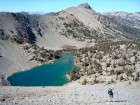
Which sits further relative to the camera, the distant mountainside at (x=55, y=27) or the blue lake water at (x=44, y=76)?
the distant mountainside at (x=55, y=27)

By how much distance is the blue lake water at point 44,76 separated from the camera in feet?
153

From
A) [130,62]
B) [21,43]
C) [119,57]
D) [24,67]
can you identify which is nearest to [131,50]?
[119,57]

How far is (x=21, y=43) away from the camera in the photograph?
7412 cm

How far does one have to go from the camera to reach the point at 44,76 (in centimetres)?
5231

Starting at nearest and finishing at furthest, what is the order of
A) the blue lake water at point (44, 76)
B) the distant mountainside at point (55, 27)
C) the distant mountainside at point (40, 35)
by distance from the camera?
the blue lake water at point (44, 76)
the distant mountainside at point (40, 35)
the distant mountainside at point (55, 27)

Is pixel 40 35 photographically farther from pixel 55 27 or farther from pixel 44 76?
pixel 44 76

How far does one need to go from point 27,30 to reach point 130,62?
6209 cm

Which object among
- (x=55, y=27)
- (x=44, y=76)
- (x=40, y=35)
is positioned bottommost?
(x=44, y=76)

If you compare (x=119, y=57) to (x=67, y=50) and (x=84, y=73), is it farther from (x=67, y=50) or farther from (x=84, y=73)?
(x=67, y=50)

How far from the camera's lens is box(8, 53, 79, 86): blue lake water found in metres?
46.7

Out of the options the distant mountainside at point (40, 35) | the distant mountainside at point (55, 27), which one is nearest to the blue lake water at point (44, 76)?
the distant mountainside at point (40, 35)

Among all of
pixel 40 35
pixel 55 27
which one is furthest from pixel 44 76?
pixel 55 27

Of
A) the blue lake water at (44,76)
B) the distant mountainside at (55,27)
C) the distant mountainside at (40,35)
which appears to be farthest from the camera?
the distant mountainside at (55,27)

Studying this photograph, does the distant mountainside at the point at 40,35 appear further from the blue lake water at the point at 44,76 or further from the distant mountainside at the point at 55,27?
A: the blue lake water at the point at 44,76
